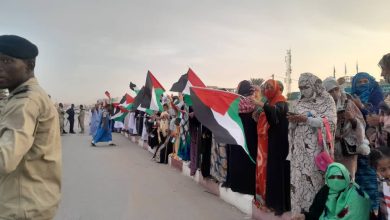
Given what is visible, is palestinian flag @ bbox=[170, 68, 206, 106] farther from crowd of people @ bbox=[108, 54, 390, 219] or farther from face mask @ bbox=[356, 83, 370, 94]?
face mask @ bbox=[356, 83, 370, 94]

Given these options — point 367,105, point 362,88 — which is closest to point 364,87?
point 362,88

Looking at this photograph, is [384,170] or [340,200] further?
[340,200]

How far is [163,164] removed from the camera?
425 inches

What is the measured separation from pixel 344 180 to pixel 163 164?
25.4 feet

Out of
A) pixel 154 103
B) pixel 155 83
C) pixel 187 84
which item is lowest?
pixel 154 103

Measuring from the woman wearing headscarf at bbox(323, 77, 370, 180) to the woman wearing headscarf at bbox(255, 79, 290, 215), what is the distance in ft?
2.08

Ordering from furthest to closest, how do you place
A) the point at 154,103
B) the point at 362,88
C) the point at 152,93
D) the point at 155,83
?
the point at 155,83 < the point at 152,93 < the point at 154,103 < the point at 362,88

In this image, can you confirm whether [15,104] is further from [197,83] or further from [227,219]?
[197,83]

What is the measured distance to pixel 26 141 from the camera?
1770 mm

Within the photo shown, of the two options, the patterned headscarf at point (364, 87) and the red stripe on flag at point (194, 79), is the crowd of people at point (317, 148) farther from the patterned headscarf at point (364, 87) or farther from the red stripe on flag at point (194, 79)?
the red stripe on flag at point (194, 79)

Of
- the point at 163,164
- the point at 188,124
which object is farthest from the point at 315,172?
the point at 163,164

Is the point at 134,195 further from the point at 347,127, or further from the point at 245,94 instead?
the point at 347,127

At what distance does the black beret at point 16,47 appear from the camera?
197 centimetres

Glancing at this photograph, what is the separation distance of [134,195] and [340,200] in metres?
4.08
